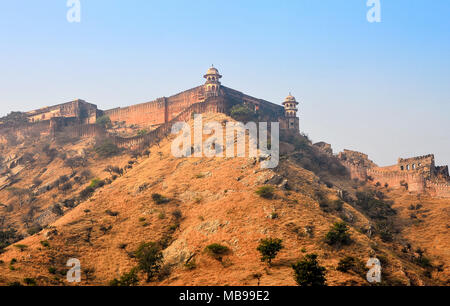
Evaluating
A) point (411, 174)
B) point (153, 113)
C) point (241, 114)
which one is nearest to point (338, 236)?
point (411, 174)

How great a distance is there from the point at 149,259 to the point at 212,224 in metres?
5.61

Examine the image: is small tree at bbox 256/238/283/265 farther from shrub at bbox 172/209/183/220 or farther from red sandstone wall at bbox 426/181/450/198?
red sandstone wall at bbox 426/181/450/198

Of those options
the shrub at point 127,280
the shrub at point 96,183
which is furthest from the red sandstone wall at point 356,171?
the shrub at point 127,280

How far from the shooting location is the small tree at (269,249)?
26.2 metres

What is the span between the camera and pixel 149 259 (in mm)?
28031

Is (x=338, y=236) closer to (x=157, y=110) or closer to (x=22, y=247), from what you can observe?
(x=22, y=247)

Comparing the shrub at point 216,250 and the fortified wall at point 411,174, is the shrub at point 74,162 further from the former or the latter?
the fortified wall at point 411,174

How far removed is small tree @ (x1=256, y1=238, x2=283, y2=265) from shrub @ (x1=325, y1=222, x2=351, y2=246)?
4255 millimetres

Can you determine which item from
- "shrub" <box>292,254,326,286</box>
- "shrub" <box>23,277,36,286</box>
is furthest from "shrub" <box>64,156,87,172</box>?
"shrub" <box>292,254,326,286</box>

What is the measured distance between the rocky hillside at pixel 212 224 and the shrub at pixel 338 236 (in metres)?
0.13

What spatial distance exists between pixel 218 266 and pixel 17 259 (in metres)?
13.4

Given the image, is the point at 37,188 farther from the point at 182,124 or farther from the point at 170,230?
the point at 170,230

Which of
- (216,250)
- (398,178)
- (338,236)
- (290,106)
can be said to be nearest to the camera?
(216,250)
